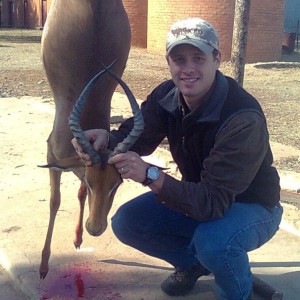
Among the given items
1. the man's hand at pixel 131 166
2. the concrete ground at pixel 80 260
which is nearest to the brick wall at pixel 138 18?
the concrete ground at pixel 80 260

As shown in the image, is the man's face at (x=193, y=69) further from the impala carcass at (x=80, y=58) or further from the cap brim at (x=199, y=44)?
the impala carcass at (x=80, y=58)

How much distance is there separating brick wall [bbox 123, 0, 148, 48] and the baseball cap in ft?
65.0

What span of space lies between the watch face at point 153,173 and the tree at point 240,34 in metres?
4.07

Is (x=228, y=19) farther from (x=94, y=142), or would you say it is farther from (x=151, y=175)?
(x=151, y=175)

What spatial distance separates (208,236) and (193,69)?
95cm

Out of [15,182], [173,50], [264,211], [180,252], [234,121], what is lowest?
[15,182]

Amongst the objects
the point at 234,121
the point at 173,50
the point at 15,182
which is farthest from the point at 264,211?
the point at 15,182

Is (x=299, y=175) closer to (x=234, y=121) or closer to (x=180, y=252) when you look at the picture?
(x=180, y=252)

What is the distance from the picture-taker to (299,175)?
620 cm

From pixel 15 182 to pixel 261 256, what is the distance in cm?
282

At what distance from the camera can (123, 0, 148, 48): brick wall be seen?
2291 cm

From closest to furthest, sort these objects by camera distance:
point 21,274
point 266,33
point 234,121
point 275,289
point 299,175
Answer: point 234,121 < point 275,289 < point 21,274 < point 299,175 < point 266,33

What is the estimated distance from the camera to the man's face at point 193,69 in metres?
3.38

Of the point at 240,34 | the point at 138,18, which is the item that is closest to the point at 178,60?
the point at 240,34
